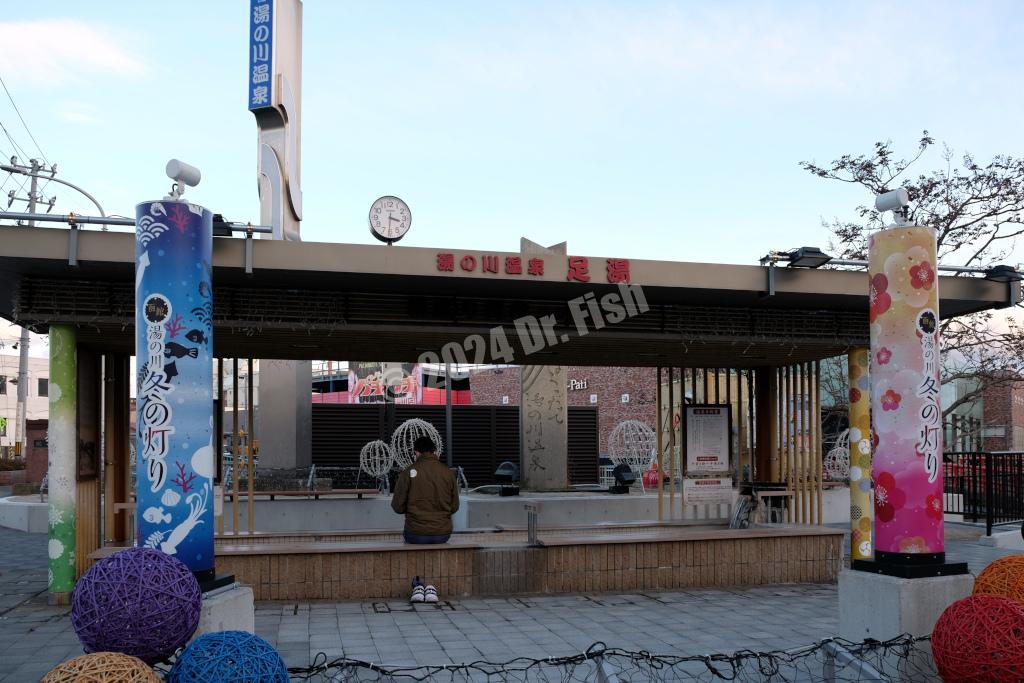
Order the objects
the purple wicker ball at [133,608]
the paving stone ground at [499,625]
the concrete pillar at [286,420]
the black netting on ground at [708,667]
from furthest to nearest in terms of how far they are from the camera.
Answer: the concrete pillar at [286,420] < the paving stone ground at [499,625] < the black netting on ground at [708,667] < the purple wicker ball at [133,608]

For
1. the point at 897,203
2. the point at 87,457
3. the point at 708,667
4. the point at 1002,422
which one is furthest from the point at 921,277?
the point at 1002,422

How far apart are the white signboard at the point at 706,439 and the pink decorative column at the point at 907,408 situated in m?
5.57

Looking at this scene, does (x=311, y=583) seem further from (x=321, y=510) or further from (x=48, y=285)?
(x=321, y=510)

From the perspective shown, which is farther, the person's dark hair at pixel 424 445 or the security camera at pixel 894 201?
the person's dark hair at pixel 424 445

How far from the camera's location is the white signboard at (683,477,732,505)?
41.7 feet

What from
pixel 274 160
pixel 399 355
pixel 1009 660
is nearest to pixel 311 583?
pixel 399 355

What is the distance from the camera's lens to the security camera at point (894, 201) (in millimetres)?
7352

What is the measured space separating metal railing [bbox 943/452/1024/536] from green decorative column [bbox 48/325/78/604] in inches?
502

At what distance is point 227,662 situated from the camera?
4.52 meters

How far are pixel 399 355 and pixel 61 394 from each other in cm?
414

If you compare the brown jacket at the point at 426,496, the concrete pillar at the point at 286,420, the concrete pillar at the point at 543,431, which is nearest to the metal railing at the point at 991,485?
the concrete pillar at the point at 543,431

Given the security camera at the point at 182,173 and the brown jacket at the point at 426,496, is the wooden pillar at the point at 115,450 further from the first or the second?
the security camera at the point at 182,173

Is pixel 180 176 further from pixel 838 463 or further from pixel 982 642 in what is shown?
pixel 838 463

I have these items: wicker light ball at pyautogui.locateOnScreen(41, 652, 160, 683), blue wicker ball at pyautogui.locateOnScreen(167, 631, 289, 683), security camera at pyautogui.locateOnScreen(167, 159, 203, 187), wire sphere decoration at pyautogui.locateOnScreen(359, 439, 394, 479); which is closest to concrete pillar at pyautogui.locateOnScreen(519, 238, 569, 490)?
wire sphere decoration at pyautogui.locateOnScreen(359, 439, 394, 479)
